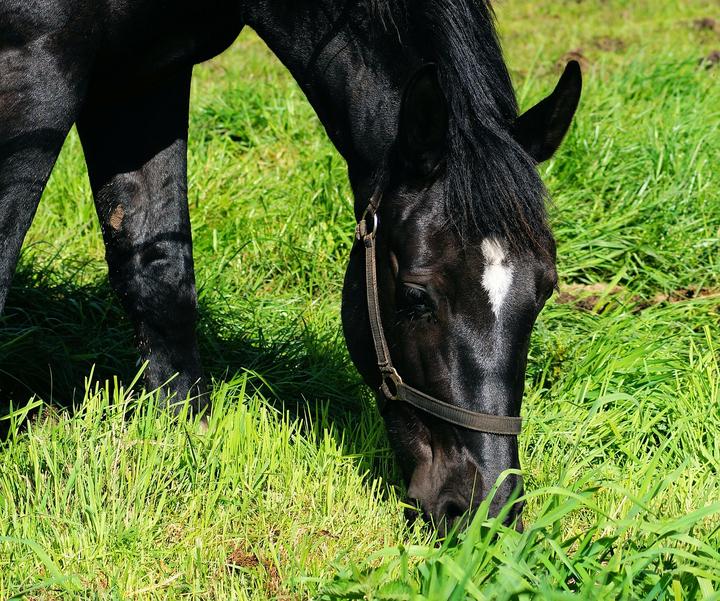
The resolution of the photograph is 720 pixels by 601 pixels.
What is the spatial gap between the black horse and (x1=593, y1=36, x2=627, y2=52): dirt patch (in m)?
4.76

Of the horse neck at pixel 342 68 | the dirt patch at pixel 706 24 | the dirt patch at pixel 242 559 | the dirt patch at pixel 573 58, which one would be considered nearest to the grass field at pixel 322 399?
the dirt patch at pixel 242 559

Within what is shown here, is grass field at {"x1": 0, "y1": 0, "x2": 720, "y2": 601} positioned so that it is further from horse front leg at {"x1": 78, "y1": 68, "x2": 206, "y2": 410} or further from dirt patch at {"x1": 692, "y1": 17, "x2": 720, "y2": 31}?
dirt patch at {"x1": 692, "y1": 17, "x2": 720, "y2": 31}

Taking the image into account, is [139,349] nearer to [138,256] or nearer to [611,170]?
[138,256]

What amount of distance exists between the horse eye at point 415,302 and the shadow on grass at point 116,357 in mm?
678

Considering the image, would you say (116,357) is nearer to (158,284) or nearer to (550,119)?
(158,284)

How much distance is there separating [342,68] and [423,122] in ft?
1.24

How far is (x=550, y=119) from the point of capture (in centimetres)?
239

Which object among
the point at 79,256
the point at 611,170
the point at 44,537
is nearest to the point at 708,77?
the point at 611,170

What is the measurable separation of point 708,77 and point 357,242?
13.0 feet

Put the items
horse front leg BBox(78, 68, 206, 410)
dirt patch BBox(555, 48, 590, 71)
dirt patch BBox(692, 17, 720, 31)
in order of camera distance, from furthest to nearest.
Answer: dirt patch BBox(692, 17, 720, 31), dirt patch BBox(555, 48, 590, 71), horse front leg BBox(78, 68, 206, 410)

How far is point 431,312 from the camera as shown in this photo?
2.30 m

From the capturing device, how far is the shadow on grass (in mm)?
3195

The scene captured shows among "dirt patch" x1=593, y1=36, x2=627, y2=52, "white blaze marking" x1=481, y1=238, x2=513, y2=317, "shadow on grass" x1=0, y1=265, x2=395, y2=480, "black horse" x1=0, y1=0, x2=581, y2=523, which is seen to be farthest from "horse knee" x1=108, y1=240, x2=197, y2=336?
"dirt patch" x1=593, y1=36, x2=627, y2=52

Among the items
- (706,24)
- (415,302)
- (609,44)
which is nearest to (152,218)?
(415,302)
